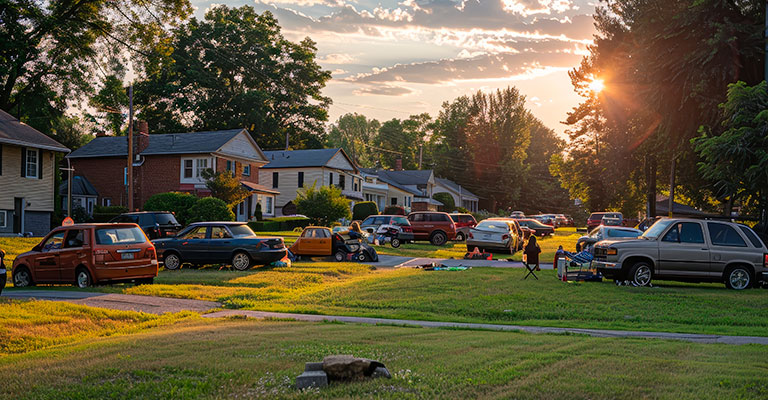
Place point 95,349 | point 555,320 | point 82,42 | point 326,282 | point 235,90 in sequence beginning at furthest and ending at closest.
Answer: point 235,90 < point 82,42 < point 326,282 < point 555,320 < point 95,349

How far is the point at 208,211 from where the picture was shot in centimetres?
3672

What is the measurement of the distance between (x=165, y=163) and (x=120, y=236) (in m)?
37.8

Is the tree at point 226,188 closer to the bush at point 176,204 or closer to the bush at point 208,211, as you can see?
the bush at point 176,204

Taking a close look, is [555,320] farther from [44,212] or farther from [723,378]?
[44,212]

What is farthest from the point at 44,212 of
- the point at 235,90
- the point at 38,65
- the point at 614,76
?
the point at 235,90

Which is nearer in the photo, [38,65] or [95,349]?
[95,349]

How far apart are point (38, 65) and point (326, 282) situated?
34145mm

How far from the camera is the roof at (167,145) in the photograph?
175ft

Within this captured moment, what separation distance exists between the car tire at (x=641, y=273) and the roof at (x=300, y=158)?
157ft

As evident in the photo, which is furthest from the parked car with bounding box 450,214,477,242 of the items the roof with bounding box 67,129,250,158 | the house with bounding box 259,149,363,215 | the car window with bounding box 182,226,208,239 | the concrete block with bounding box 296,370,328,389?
the concrete block with bounding box 296,370,328,389

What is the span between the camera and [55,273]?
17.8 m

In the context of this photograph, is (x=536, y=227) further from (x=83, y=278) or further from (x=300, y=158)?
(x=83, y=278)

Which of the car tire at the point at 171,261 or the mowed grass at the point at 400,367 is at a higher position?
the car tire at the point at 171,261

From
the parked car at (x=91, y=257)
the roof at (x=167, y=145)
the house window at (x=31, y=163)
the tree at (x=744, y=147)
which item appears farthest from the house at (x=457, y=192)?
the parked car at (x=91, y=257)
